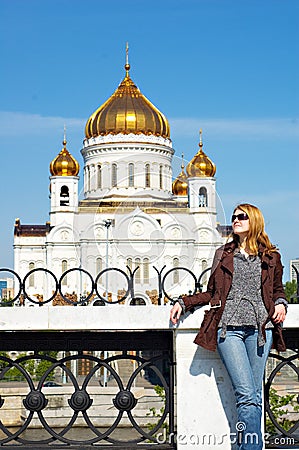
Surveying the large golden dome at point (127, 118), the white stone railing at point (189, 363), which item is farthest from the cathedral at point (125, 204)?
the white stone railing at point (189, 363)

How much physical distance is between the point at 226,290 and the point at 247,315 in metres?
0.14

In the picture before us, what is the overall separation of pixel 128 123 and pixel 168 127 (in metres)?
3.76

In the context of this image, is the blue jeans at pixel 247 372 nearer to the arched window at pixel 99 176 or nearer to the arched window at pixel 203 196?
the arched window at pixel 203 196

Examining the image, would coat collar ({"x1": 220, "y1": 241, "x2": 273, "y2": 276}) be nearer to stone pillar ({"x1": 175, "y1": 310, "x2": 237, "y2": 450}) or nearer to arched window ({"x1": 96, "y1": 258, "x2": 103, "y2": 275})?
stone pillar ({"x1": 175, "y1": 310, "x2": 237, "y2": 450})

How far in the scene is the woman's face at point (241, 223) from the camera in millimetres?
3346

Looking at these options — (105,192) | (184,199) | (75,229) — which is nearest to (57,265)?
(75,229)

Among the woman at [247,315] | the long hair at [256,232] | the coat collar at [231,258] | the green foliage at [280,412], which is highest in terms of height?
the long hair at [256,232]

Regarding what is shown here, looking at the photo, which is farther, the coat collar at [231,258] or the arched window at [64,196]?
the arched window at [64,196]

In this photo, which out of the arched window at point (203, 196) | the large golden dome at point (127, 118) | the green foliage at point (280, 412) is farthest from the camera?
the arched window at point (203, 196)

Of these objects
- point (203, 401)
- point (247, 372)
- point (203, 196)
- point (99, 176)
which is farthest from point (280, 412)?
point (99, 176)

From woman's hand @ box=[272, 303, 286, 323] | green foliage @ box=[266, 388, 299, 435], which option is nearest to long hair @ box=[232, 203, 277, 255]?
woman's hand @ box=[272, 303, 286, 323]

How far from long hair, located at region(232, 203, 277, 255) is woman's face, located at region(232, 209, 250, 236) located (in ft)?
0.05

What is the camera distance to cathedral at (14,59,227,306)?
5900 centimetres

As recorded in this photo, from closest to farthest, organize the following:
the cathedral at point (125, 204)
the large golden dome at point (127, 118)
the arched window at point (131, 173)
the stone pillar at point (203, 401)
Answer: the stone pillar at point (203, 401), the cathedral at point (125, 204), the arched window at point (131, 173), the large golden dome at point (127, 118)
